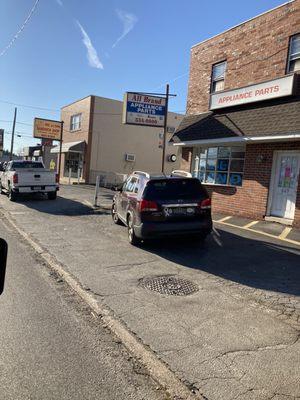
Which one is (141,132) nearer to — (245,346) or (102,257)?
(102,257)

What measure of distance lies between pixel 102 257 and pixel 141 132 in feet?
93.8

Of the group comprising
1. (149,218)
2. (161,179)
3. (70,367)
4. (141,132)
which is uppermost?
(141,132)

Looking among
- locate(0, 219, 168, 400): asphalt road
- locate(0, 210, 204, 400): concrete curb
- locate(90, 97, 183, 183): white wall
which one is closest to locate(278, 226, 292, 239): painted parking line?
locate(0, 210, 204, 400): concrete curb

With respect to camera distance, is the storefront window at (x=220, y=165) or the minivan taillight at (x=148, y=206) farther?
the storefront window at (x=220, y=165)

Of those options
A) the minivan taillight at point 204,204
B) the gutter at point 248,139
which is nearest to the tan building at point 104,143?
the gutter at point 248,139

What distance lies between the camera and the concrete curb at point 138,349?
146 inches

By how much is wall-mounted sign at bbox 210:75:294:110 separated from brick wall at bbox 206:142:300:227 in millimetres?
1539

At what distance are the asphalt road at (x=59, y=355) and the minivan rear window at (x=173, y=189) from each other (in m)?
3.75

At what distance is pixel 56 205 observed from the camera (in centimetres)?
1827

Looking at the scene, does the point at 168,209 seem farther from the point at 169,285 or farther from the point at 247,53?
the point at 247,53

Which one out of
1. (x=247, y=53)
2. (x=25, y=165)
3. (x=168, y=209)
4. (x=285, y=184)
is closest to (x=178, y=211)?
(x=168, y=209)

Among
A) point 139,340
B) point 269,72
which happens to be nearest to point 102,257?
point 139,340

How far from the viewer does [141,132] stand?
36625 millimetres

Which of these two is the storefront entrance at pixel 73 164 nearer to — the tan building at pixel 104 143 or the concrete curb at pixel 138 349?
the tan building at pixel 104 143
